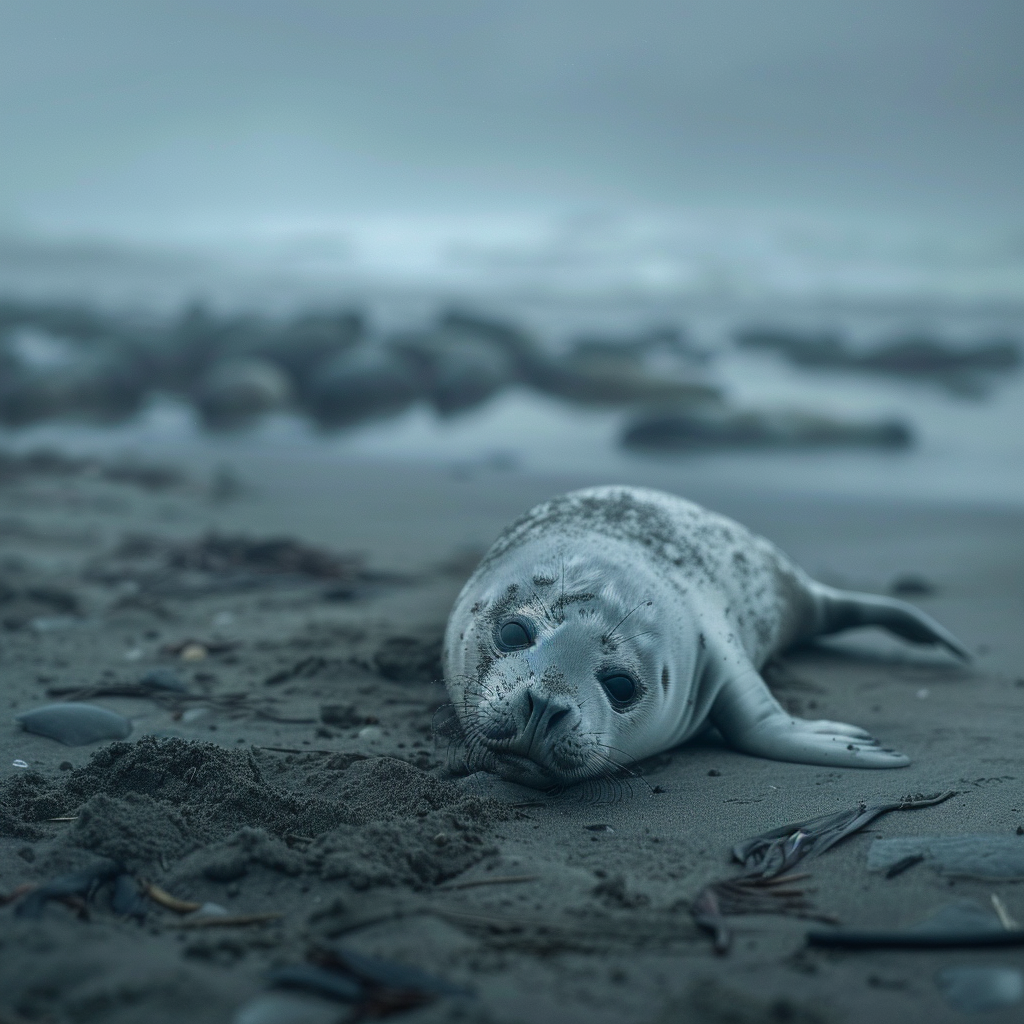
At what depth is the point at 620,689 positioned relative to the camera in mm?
3152

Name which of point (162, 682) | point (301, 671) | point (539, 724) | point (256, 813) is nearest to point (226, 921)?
point (256, 813)

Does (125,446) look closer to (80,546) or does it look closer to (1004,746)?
(80,546)

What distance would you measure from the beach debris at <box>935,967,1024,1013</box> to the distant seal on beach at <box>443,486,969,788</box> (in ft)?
3.63

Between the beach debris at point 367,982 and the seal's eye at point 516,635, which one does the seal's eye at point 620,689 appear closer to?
the seal's eye at point 516,635

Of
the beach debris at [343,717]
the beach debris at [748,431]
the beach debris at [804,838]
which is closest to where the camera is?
the beach debris at [804,838]

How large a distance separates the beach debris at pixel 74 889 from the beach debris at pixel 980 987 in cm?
153

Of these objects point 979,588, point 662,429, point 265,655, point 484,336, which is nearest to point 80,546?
point 265,655

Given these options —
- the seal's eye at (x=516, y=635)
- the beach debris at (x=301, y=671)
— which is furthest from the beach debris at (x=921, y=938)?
the beach debris at (x=301, y=671)

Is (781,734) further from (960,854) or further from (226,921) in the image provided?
(226,921)

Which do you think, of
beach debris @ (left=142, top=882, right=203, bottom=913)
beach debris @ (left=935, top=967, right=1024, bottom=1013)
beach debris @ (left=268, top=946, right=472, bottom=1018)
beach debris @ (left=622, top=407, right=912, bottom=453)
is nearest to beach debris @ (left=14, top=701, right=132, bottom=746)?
beach debris @ (left=142, top=882, right=203, bottom=913)

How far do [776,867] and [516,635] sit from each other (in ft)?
3.16

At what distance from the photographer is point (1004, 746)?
11.1ft

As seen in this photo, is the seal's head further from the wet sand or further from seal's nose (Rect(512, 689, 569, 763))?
the wet sand

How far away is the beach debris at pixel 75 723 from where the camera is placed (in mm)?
3275
